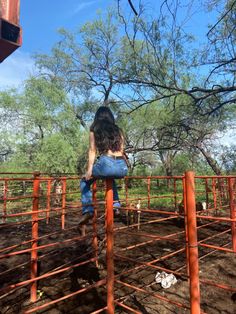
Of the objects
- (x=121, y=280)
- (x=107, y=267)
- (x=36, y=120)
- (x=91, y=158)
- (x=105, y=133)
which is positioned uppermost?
(x=36, y=120)

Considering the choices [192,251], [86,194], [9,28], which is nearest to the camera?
[9,28]

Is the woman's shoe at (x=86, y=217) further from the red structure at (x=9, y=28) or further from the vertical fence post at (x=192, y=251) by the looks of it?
the red structure at (x=9, y=28)

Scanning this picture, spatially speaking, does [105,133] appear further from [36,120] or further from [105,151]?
[36,120]

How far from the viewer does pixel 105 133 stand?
122 inches

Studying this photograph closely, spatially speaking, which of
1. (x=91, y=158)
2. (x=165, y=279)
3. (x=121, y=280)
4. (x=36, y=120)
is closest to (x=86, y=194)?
(x=91, y=158)

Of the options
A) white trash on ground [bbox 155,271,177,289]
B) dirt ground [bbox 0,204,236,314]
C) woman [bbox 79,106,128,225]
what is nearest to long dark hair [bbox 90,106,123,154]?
woman [bbox 79,106,128,225]

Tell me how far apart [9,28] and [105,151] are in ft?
7.35

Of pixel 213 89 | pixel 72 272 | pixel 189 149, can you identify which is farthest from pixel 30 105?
pixel 72 272

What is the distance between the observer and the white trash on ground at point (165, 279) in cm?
362

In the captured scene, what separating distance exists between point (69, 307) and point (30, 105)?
17.1 meters

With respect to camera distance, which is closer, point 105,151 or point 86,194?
point 105,151

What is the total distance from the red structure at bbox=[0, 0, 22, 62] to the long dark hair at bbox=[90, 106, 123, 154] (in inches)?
86.8

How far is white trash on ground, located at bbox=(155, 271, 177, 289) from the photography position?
11.9ft

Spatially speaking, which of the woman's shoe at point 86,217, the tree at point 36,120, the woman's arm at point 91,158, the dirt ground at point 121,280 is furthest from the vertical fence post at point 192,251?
A: the tree at point 36,120
